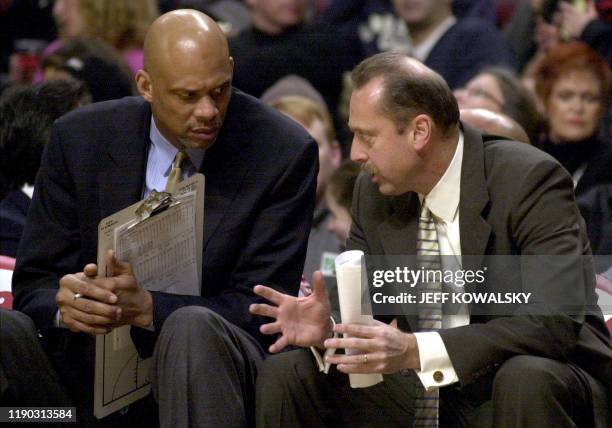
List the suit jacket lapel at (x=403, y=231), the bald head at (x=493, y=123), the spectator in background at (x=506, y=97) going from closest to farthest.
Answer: the suit jacket lapel at (x=403, y=231)
the bald head at (x=493, y=123)
the spectator in background at (x=506, y=97)

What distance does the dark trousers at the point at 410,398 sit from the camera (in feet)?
9.51

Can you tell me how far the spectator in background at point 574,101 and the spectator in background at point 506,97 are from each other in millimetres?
123

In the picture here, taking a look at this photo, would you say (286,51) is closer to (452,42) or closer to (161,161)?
(452,42)

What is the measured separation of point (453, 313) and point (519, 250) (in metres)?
0.26

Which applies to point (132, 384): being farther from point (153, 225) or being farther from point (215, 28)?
point (215, 28)

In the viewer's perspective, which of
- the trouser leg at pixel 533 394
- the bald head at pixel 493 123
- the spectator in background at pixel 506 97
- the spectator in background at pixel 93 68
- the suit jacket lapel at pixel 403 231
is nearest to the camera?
the trouser leg at pixel 533 394

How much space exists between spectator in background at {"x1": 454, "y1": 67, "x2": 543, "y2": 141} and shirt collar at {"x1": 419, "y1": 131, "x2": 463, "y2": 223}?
75.2 inches

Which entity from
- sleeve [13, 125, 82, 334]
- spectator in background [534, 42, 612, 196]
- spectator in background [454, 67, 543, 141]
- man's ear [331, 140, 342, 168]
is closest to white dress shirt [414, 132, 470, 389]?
sleeve [13, 125, 82, 334]

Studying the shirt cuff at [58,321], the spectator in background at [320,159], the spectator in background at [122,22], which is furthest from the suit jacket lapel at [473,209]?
the spectator in background at [122,22]

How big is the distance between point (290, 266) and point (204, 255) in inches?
10.1

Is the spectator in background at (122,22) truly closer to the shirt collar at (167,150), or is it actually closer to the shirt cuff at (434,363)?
the shirt collar at (167,150)

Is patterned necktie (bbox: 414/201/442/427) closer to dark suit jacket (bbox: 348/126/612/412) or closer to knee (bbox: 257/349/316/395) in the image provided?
dark suit jacket (bbox: 348/126/612/412)

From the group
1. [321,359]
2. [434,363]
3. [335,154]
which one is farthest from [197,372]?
[335,154]

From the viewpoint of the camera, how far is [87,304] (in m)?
3.12
